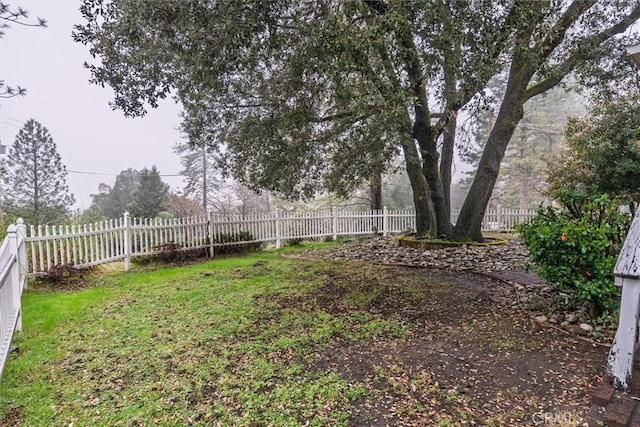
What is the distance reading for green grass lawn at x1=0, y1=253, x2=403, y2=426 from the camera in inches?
93.2

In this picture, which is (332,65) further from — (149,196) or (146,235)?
(149,196)

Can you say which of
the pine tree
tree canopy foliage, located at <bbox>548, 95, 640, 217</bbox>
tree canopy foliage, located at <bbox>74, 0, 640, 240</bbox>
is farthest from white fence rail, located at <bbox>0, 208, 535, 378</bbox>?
the pine tree

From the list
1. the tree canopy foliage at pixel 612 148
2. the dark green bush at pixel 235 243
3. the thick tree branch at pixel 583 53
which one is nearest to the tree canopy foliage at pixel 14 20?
the dark green bush at pixel 235 243

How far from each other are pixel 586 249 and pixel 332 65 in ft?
9.68

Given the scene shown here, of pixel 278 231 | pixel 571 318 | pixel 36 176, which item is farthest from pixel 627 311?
pixel 36 176

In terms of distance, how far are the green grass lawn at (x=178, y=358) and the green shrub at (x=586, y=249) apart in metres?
1.66

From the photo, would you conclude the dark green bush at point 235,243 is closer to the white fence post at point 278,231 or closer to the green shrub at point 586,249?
the white fence post at point 278,231

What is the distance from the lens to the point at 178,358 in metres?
3.12

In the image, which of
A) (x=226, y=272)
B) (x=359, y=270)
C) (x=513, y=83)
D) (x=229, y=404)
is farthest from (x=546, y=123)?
(x=229, y=404)

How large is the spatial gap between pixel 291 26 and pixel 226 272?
437 centimetres

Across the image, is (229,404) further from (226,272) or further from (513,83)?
(513,83)

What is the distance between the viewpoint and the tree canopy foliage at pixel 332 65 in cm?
364

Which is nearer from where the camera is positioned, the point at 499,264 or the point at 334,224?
the point at 499,264

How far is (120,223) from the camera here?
729 centimetres
